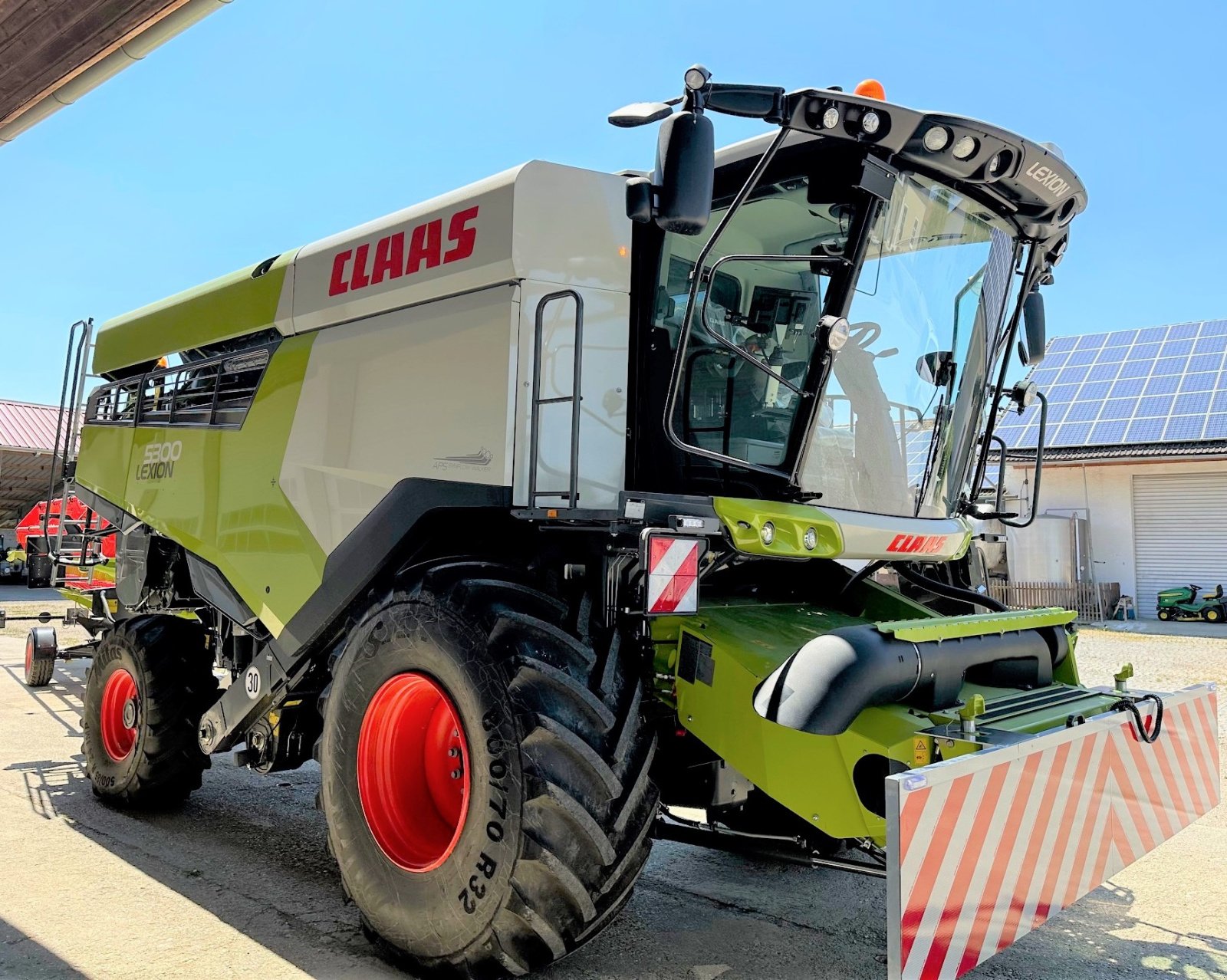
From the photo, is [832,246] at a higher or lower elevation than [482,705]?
higher

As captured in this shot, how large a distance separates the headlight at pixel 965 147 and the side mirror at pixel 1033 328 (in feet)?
3.55

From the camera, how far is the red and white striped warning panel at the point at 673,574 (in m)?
2.96

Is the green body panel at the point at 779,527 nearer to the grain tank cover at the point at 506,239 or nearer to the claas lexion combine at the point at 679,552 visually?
the claas lexion combine at the point at 679,552

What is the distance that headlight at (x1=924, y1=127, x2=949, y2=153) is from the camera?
3291 mm

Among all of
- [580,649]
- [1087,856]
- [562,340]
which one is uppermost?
[562,340]

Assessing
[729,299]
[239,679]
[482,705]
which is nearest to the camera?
[482,705]

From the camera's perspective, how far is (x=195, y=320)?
210 inches

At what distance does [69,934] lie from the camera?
3504 millimetres

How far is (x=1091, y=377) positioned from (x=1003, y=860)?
A: 20918 millimetres

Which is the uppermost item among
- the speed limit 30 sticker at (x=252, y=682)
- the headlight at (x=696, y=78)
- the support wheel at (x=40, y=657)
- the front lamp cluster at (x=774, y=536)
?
the headlight at (x=696, y=78)

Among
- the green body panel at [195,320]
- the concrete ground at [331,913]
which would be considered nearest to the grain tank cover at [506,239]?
the green body panel at [195,320]

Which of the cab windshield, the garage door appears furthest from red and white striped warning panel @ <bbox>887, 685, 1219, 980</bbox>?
the garage door

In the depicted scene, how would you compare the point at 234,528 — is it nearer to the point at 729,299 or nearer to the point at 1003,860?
the point at 729,299

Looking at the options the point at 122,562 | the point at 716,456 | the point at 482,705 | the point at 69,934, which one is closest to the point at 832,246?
the point at 716,456
